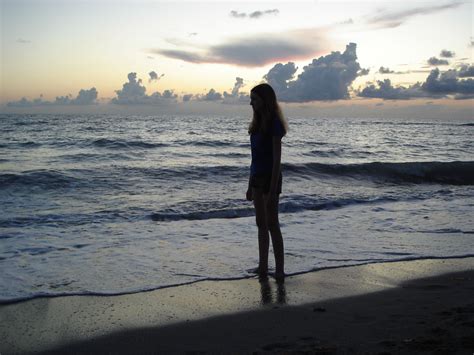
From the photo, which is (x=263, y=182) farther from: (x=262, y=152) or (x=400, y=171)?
(x=400, y=171)

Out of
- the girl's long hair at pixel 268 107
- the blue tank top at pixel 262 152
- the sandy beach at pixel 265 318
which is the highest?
the girl's long hair at pixel 268 107

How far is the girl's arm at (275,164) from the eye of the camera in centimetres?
486

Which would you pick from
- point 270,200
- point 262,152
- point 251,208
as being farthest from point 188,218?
point 262,152

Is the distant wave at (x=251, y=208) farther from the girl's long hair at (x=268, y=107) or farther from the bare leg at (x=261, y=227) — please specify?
the girl's long hair at (x=268, y=107)

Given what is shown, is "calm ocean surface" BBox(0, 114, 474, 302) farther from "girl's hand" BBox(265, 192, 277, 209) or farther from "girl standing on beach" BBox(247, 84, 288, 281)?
"girl's hand" BBox(265, 192, 277, 209)

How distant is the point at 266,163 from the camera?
5.08 meters

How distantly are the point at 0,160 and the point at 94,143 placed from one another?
248 inches

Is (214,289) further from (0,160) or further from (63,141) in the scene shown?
(63,141)

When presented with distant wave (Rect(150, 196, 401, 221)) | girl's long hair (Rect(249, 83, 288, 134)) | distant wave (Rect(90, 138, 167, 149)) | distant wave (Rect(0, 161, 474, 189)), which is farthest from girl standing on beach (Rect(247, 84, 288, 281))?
distant wave (Rect(90, 138, 167, 149))

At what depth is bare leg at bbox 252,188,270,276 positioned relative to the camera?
206 inches

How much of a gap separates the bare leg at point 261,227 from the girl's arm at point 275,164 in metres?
0.20

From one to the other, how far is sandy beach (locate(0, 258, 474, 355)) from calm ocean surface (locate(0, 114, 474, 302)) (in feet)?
1.57

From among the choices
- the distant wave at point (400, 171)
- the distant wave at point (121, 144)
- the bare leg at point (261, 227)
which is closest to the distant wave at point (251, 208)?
the bare leg at point (261, 227)

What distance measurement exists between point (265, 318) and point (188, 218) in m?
5.34
